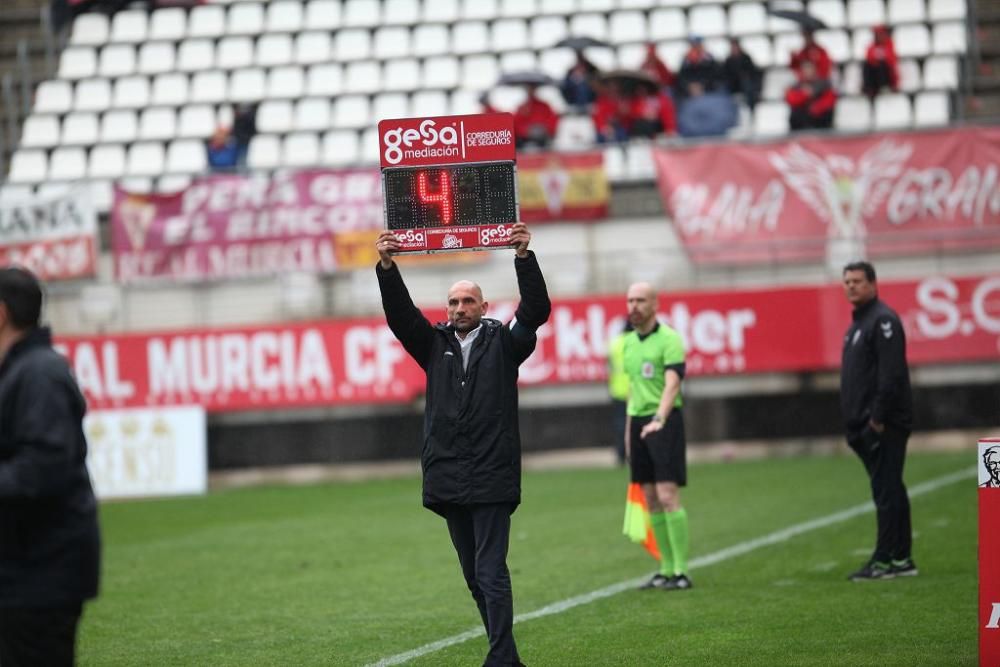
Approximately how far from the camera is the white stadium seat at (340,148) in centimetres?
2778

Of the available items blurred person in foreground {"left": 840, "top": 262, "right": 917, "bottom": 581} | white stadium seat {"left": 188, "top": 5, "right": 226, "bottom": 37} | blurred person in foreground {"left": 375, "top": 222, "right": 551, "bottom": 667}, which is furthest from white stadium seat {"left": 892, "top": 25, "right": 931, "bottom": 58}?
blurred person in foreground {"left": 375, "top": 222, "right": 551, "bottom": 667}

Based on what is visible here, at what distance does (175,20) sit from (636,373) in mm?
21631

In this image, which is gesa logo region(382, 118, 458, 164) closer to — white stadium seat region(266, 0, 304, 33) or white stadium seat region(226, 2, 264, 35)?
white stadium seat region(266, 0, 304, 33)

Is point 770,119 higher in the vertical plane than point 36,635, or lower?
higher

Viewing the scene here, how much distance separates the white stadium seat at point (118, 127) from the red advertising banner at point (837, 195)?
33.9ft

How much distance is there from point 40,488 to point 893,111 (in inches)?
A: 876

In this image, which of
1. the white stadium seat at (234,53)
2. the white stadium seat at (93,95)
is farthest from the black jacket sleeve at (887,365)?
the white stadium seat at (93,95)

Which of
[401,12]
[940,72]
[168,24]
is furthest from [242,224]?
[940,72]

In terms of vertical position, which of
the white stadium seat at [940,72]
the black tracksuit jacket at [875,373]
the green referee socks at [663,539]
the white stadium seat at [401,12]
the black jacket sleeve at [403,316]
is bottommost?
the green referee socks at [663,539]

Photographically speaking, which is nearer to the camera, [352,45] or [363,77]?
[363,77]

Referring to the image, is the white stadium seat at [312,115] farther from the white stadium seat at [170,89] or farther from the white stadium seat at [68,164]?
the white stadium seat at [68,164]

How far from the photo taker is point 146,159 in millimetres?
28812

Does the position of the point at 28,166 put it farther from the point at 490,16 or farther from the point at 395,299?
the point at 395,299

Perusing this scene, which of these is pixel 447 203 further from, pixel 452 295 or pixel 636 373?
pixel 636 373
